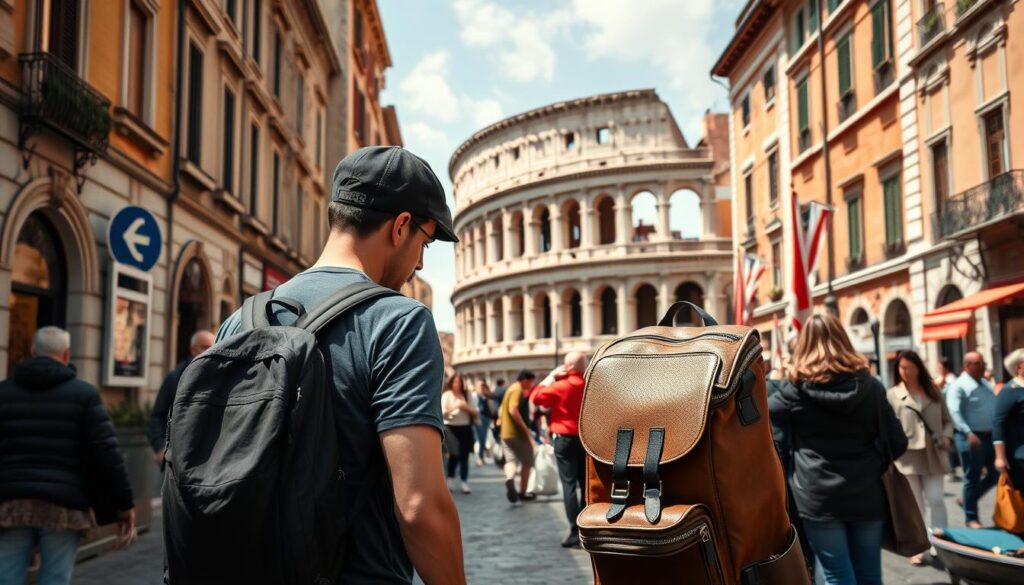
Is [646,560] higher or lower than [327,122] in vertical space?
lower

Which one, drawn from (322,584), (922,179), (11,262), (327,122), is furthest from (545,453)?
(327,122)

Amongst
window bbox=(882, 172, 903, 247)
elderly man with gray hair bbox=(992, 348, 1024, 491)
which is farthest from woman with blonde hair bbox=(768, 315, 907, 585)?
window bbox=(882, 172, 903, 247)

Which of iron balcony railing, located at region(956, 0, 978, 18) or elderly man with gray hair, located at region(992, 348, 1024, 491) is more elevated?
iron balcony railing, located at region(956, 0, 978, 18)

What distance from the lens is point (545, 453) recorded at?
12062 mm

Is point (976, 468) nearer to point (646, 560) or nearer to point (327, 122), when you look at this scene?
point (646, 560)

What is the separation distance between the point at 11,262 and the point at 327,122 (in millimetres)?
22194

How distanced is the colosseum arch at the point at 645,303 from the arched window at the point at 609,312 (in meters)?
1.25

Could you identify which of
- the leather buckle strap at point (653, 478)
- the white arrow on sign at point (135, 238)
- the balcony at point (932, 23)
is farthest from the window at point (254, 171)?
the leather buckle strap at point (653, 478)

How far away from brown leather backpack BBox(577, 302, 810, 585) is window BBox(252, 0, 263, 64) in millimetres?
18311

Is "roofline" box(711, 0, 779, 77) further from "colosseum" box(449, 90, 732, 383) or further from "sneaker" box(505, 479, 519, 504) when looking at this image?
"sneaker" box(505, 479, 519, 504)

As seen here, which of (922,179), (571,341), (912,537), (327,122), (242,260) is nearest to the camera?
(912,537)

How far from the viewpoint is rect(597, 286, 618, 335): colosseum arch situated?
165ft

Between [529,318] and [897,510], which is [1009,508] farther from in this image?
[529,318]

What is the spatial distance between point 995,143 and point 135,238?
1525 centimetres
